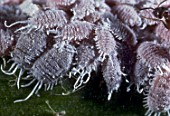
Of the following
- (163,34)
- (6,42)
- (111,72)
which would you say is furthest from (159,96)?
(6,42)

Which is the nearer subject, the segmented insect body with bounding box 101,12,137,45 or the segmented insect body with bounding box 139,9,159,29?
the segmented insect body with bounding box 101,12,137,45

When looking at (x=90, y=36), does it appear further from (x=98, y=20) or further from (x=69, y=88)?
(x=69, y=88)

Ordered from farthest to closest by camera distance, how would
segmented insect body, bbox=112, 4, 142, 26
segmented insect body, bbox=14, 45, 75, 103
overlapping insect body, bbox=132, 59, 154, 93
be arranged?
segmented insect body, bbox=112, 4, 142, 26 → overlapping insect body, bbox=132, 59, 154, 93 → segmented insect body, bbox=14, 45, 75, 103

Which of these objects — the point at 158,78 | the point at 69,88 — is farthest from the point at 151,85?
the point at 69,88

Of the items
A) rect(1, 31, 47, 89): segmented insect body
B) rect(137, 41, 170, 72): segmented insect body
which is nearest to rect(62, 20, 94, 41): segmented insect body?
rect(1, 31, 47, 89): segmented insect body

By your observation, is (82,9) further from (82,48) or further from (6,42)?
(6,42)

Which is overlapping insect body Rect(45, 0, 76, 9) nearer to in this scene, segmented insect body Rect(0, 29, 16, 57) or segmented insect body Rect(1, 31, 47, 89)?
segmented insect body Rect(1, 31, 47, 89)
